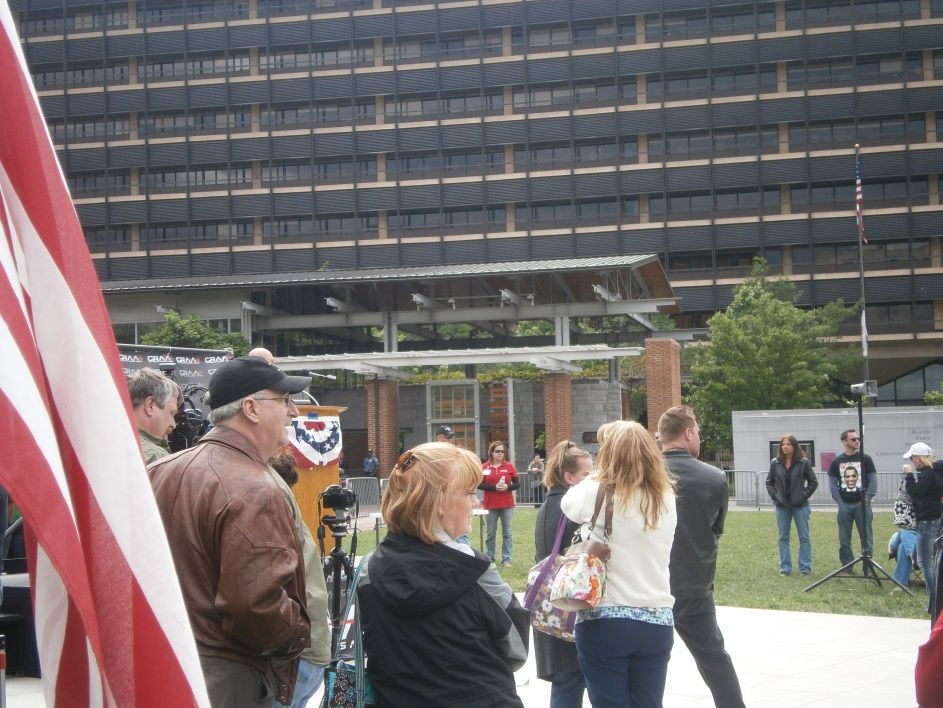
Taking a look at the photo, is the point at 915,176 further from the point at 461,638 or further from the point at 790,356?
the point at 461,638

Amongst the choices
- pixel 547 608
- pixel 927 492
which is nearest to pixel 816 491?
pixel 927 492

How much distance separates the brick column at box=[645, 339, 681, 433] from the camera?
37.0 meters

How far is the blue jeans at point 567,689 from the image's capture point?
5906 millimetres

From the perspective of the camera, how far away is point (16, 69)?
1.96 m

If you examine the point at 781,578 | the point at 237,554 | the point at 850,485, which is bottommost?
the point at 781,578

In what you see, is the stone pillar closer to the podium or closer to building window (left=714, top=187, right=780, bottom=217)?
the podium

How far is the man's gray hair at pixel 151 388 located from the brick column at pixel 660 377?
32178 millimetres

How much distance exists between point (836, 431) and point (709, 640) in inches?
1042

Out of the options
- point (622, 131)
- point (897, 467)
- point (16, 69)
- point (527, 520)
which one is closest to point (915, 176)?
point (622, 131)

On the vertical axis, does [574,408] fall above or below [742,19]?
below

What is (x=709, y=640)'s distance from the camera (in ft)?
19.8

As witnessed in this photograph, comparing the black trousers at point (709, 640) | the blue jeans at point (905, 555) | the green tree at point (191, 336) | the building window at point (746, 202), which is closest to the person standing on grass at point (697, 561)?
the black trousers at point (709, 640)

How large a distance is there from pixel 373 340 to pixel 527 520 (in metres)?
35.3

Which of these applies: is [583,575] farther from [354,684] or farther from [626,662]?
[354,684]
